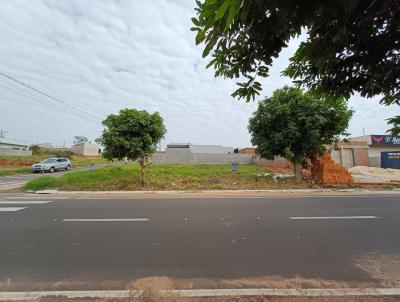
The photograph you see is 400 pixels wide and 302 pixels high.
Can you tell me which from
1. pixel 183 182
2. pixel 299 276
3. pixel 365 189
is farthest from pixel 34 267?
pixel 365 189

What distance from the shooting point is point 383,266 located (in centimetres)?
373

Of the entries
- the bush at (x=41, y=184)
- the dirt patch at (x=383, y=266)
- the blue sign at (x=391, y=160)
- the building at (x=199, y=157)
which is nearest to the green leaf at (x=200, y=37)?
the dirt patch at (x=383, y=266)

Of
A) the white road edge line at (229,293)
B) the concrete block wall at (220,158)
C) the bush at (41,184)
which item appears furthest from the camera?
the concrete block wall at (220,158)

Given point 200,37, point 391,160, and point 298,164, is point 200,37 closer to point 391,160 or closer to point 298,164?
point 298,164

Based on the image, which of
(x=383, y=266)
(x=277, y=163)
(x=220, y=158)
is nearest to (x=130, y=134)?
(x=383, y=266)

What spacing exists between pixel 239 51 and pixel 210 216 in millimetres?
5578

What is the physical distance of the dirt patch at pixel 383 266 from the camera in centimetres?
330

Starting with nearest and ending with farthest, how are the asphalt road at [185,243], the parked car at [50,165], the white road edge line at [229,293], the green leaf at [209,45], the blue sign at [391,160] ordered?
the green leaf at [209,45]
the white road edge line at [229,293]
the asphalt road at [185,243]
the blue sign at [391,160]
the parked car at [50,165]

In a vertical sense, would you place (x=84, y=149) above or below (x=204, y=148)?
above

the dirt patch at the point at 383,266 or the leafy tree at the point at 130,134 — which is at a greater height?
the leafy tree at the point at 130,134

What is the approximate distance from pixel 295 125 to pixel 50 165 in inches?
1073

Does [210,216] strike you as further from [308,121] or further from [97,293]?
[308,121]

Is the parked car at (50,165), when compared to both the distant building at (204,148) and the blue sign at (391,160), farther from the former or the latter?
the blue sign at (391,160)

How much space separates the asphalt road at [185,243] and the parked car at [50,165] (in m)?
21.9
